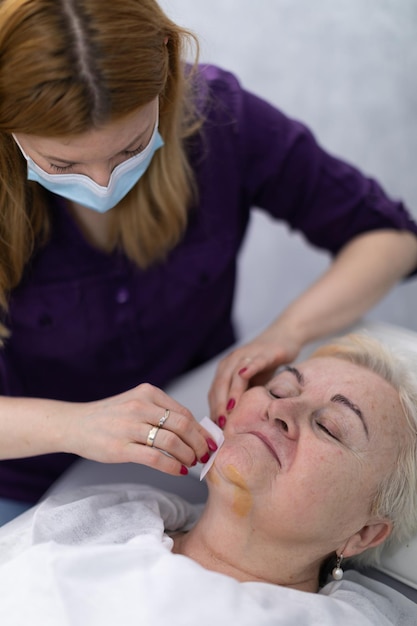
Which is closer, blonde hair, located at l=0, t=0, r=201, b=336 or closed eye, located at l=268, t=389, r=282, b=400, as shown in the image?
blonde hair, located at l=0, t=0, r=201, b=336

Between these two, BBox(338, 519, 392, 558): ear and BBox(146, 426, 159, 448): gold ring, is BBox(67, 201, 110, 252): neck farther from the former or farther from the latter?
BBox(338, 519, 392, 558): ear

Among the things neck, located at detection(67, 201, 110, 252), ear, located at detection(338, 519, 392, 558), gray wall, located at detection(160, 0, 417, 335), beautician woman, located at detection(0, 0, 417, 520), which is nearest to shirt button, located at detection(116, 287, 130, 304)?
beautician woman, located at detection(0, 0, 417, 520)

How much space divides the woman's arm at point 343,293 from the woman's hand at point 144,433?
1.23 ft

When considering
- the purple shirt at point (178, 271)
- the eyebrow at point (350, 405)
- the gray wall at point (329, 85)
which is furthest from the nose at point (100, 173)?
the gray wall at point (329, 85)

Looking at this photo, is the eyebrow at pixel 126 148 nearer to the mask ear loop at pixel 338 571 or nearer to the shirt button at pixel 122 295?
the shirt button at pixel 122 295

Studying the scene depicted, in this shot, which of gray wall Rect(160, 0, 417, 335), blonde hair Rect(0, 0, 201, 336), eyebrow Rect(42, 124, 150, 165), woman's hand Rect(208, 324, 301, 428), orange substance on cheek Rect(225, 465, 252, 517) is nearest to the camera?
blonde hair Rect(0, 0, 201, 336)

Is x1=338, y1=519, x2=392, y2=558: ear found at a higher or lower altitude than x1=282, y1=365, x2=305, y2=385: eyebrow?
lower

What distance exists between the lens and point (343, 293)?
1822 millimetres

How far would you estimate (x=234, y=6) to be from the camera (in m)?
3.15

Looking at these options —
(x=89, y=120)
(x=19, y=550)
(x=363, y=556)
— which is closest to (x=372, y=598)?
(x=363, y=556)

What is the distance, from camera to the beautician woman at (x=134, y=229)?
1146 mm

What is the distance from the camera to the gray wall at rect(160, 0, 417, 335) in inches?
121

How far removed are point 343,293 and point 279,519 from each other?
2.14 feet

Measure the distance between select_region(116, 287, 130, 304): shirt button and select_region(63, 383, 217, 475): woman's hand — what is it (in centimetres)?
40
